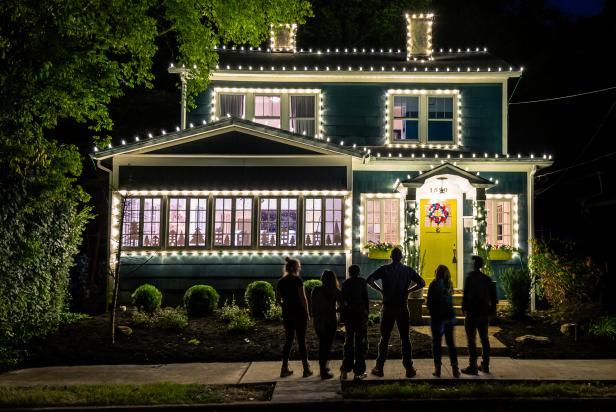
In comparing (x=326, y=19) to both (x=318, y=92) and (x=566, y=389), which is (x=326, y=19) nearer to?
(x=318, y=92)

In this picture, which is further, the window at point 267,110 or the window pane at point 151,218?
the window at point 267,110

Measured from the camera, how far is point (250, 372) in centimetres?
1009

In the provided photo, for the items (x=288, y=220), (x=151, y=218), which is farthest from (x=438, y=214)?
(x=151, y=218)

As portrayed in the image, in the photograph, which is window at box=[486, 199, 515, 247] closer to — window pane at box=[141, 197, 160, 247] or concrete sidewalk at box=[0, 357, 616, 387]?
concrete sidewalk at box=[0, 357, 616, 387]

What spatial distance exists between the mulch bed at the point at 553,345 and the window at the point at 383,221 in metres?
3.84

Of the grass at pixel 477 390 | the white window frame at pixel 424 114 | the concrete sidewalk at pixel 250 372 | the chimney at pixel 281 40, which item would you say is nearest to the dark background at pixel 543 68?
the chimney at pixel 281 40

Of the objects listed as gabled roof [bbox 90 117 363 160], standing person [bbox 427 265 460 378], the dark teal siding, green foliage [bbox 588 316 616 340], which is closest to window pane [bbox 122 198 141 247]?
gabled roof [bbox 90 117 363 160]

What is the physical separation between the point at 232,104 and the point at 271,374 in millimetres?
9674

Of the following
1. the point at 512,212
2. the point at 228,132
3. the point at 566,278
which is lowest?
the point at 566,278

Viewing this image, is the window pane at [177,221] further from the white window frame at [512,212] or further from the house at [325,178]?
the white window frame at [512,212]

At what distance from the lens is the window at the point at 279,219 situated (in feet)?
51.6

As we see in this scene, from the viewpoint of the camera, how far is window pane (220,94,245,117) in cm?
1773

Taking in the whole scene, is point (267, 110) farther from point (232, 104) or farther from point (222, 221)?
point (222, 221)

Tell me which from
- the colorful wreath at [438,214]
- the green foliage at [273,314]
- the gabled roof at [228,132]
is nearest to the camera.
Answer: the green foliage at [273,314]
